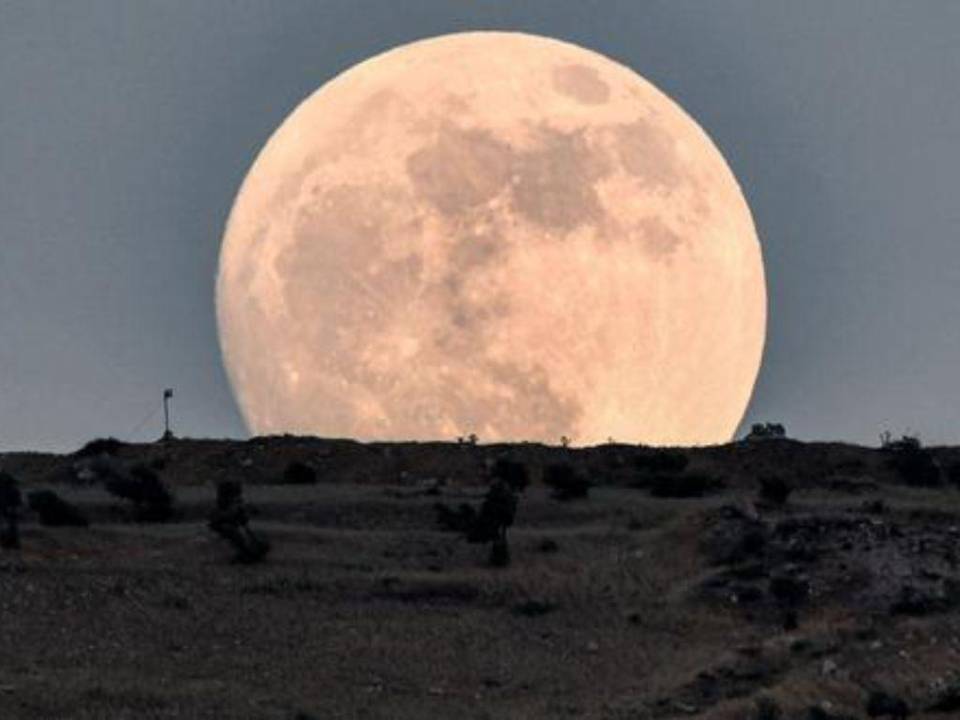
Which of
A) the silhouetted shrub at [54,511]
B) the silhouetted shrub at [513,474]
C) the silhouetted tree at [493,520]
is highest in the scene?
the silhouetted shrub at [513,474]

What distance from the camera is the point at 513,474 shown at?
108750 mm

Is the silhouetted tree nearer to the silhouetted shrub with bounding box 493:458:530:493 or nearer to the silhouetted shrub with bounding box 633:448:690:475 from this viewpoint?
the silhouetted shrub with bounding box 493:458:530:493

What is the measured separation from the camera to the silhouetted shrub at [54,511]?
97250mm

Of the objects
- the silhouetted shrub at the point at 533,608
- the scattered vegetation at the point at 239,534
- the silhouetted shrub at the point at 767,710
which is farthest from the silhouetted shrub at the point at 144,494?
the silhouetted shrub at the point at 767,710

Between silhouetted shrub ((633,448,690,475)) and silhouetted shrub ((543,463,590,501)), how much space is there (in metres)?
4.74

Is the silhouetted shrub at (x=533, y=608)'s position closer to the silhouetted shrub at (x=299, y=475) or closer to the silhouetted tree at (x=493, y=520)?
the silhouetted tree at (x=493, y=520)

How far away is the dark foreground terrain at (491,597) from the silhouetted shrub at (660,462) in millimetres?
150

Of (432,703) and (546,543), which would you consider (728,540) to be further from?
(432,703)

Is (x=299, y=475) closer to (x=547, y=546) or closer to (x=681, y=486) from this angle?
(x=681, y=486)

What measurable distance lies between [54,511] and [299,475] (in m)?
14.0

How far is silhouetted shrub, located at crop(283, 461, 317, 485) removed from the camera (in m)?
110

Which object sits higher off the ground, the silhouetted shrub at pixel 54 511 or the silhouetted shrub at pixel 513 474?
the silhouetted shrub at pixel 513 474

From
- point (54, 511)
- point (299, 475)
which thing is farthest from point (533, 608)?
point (299, 475)

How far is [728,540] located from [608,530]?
6274 millimetres
